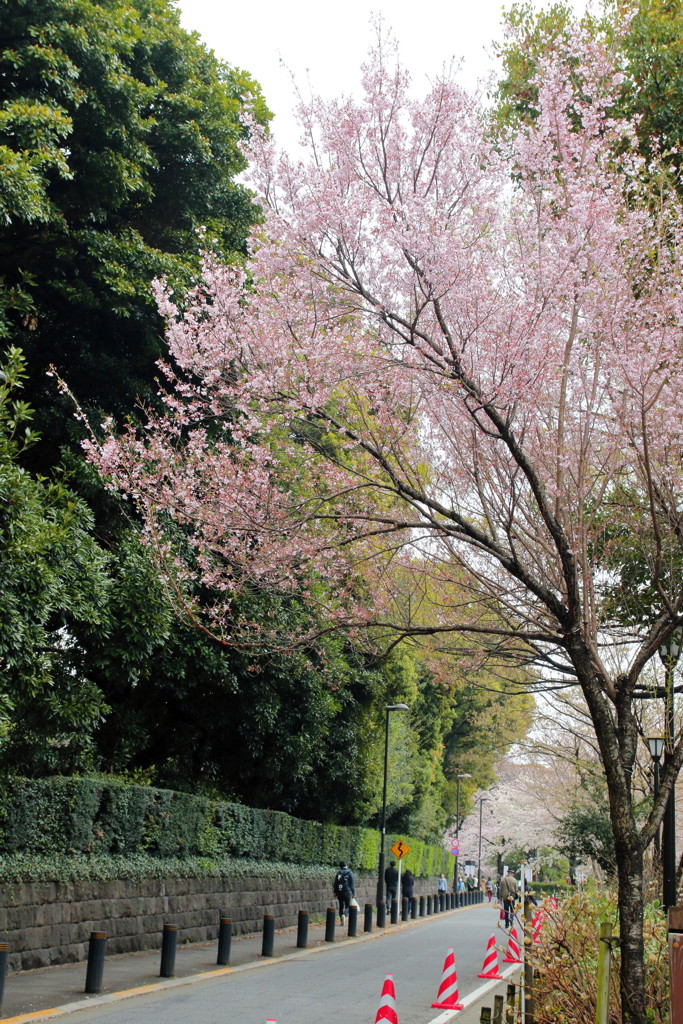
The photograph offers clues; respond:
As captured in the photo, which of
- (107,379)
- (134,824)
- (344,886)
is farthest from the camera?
(344,886)

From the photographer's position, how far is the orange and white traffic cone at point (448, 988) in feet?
31.3

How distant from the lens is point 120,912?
45.5 feet

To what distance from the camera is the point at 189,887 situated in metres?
16.6

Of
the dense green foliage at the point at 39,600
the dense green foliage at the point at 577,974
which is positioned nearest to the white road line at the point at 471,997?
the dense green foliage at the point at 577,974

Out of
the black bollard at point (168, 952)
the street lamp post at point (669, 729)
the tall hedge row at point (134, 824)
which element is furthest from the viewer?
the tall hedge row at point (134, 824)

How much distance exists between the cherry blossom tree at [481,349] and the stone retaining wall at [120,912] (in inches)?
202

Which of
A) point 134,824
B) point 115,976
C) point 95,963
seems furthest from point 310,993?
point 134,824

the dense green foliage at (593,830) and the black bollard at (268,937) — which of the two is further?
the dense green foliage at (593,830)

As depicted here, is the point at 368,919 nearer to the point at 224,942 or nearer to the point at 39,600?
the point at 224,942

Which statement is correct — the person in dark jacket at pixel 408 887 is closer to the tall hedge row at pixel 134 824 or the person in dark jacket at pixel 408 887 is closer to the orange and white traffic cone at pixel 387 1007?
the tall hedge row at pixel 134 824

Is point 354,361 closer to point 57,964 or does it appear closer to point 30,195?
point 30,195

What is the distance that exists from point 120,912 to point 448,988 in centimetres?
605

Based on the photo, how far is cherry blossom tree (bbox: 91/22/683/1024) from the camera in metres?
7.81

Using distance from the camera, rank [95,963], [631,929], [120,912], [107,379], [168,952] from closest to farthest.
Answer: [631,929]
[95,963]
[168,952]
[120,912]
[107,379]
